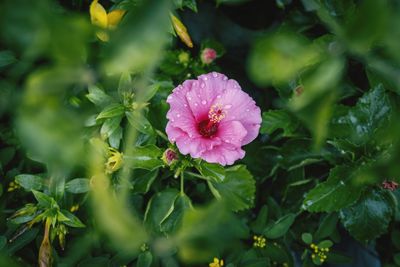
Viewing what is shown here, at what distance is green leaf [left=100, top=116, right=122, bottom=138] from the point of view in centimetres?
118

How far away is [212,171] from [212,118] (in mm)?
140

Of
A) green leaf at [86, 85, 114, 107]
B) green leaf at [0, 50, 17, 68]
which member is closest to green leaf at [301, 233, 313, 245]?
green leaf at [86, 85, 114, 107]

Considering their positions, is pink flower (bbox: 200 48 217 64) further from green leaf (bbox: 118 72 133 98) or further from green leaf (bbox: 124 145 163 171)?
green leaf (bbox: 124 145 163 171)

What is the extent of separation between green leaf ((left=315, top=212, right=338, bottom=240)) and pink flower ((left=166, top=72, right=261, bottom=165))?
19.8 inches

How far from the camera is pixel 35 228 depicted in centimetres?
121

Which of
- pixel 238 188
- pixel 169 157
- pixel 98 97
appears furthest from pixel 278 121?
pixel 98 97

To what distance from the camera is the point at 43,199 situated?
1.16 m

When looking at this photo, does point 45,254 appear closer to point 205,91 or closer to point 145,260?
point 145,260

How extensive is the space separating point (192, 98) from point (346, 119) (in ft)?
1.74

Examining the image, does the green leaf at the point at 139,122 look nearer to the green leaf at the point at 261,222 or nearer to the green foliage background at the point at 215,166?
Result: the green foliage background at the point at 215,166

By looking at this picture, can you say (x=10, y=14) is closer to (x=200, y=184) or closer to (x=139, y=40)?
(x=139, y=40)

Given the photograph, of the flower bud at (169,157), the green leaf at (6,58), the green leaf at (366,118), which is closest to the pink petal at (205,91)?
the flower bud at (169,157)

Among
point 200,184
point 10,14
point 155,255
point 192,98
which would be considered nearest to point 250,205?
point 200,184

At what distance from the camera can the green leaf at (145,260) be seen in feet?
4.01
